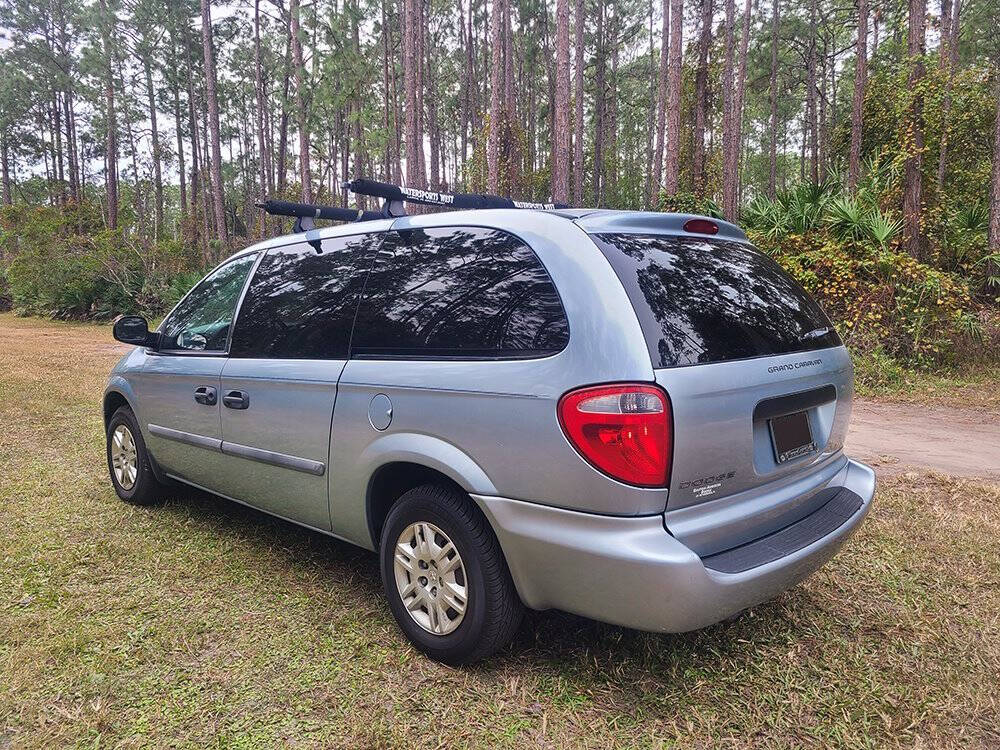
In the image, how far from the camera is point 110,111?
111 ft

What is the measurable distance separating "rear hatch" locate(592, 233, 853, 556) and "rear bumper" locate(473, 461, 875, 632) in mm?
111

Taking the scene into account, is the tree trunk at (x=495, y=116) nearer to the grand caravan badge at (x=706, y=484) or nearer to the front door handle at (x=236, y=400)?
the front door handle at (x=236, y=400)

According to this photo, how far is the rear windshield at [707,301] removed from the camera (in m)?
2.13

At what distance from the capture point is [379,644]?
8.60ft

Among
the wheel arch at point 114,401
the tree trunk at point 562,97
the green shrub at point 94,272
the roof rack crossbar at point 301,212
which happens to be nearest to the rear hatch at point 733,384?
the roof rack crossbar at point 301,212

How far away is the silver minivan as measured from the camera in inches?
78.3

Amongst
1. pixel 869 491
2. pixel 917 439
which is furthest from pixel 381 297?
pixel 917 439

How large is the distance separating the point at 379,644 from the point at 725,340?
5.92 ft

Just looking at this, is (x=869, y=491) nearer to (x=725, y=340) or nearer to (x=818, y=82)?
(x=725, y=340)

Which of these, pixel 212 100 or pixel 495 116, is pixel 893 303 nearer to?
pixel 495 116

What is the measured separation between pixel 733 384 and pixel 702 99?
48.8 ft

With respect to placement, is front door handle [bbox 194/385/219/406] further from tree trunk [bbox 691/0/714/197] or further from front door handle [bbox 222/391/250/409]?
tree trunk [bbox 691/0/714/197]

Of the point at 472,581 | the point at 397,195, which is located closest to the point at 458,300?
the point at 397,195

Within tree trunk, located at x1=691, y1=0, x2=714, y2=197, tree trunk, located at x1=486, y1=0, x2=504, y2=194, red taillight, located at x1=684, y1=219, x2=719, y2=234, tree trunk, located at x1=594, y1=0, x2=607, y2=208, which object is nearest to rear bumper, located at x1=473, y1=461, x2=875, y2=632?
red taillight, located at x1=684, y1=219, x2=719, y2=234
